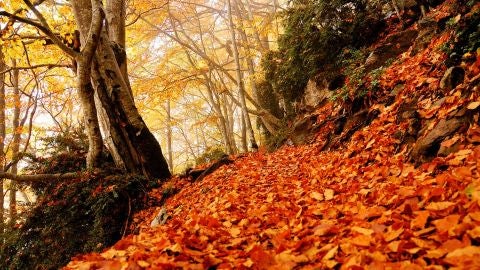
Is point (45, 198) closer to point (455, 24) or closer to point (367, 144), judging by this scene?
point (367, 144)

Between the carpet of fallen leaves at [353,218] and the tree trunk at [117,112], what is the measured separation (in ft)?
8.36

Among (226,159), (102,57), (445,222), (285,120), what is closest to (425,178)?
(445,222)

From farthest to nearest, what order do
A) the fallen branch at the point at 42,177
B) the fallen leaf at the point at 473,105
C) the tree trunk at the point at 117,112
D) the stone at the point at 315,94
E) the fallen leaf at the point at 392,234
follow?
the stone at the point at 315,94 < the tree trunk at the point at 117,112 < the fallen branch at the point at 42,177 < the fallen leaf at the point at 473,105 < the fallen leaf at the point at 392,234

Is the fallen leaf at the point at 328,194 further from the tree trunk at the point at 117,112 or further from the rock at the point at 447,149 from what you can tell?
the tree trunk at the point at 117,112

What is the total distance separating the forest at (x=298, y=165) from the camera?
7.65 feet

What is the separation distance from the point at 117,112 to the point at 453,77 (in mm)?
5880

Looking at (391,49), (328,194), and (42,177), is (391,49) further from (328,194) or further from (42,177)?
(42,177)

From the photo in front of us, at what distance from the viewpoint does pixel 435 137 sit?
357cm

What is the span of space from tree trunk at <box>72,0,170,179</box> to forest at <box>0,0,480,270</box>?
28 millimetres

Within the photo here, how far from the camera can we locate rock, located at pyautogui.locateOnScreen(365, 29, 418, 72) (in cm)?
740

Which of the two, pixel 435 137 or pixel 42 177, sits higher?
pixel 42 177

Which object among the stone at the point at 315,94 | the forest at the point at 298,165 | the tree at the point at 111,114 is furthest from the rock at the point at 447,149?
the tree at the point at 111,114

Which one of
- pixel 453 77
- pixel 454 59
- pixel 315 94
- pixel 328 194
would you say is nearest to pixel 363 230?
pixel 328 194

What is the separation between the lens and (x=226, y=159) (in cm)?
799
